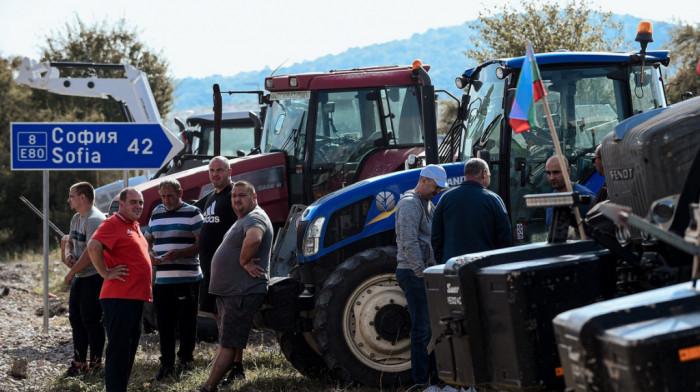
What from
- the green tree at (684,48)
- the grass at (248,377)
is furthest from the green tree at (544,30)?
the grass at (248,377)

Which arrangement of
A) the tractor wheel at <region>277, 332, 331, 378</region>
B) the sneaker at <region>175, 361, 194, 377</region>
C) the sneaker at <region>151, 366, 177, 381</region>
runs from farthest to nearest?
the sneaker at <region>175, 361, 194, 377</region> < the sneaker at <region>151, 366, 177, 381</region> < the tractor wheel at <region>277, 332, 331, 378</region>

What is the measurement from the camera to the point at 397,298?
8805 mm

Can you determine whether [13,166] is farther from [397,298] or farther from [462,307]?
[462,307]

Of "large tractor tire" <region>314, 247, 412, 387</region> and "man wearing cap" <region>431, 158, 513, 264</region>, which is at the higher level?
"man wearing cap" <region>431, 158, 513, 264</region>

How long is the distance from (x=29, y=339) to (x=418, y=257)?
6.33 m

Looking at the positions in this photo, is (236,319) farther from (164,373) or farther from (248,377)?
(164,373)

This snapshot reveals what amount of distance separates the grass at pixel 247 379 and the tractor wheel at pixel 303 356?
9cm

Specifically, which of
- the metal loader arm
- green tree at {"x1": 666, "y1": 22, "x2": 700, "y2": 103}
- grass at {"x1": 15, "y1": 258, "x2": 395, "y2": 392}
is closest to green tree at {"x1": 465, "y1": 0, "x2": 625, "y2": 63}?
green tree at {"x1": 666, "y1": 22, "x2": 700, "y2": 103}

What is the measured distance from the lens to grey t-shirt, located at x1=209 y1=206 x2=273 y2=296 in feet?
28.3

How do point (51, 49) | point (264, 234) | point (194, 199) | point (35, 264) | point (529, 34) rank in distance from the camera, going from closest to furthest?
point (264, 234), point (194, 199), point (35, 264), point (529, 34), point (51, 49)

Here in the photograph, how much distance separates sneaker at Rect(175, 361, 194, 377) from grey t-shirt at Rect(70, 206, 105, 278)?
1210 mm

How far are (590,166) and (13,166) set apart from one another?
7671 mm

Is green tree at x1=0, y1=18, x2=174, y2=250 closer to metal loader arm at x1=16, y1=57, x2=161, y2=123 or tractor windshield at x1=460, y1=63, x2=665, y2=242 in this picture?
metal loader arm at x1=16, y1=57, x2=161, y2=123

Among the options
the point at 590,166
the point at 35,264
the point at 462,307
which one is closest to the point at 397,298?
the point at 590,166
